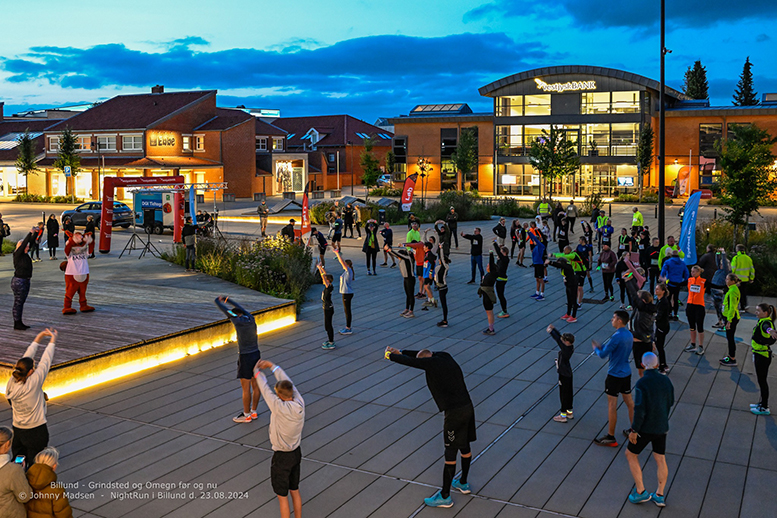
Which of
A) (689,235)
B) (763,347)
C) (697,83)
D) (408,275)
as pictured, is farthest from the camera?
(697,83)

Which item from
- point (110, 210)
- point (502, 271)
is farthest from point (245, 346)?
point (110, 210)

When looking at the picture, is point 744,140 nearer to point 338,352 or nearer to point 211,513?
point 338,352

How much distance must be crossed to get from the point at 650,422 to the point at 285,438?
349 centimetres

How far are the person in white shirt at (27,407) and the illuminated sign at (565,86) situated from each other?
191 feet

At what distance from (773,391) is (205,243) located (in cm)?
1532

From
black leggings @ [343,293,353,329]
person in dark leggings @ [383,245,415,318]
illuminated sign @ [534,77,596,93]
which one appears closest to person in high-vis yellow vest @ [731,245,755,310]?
Answer: person in dark leggings @ [383,245,415,318]

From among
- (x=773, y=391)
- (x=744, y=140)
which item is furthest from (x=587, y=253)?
(x=744, y=140)

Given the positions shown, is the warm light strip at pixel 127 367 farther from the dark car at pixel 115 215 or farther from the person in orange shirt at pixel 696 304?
the dark car at pixel 115 215

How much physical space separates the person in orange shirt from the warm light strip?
8.11 meters

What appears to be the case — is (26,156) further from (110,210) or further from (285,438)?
(285,438)

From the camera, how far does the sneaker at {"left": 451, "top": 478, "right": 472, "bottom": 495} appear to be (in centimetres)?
689

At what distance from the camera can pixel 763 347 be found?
8977 millimetres

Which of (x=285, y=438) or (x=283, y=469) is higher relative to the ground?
(x=285, y=438)

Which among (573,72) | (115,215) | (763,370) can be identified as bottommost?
(763,370)
